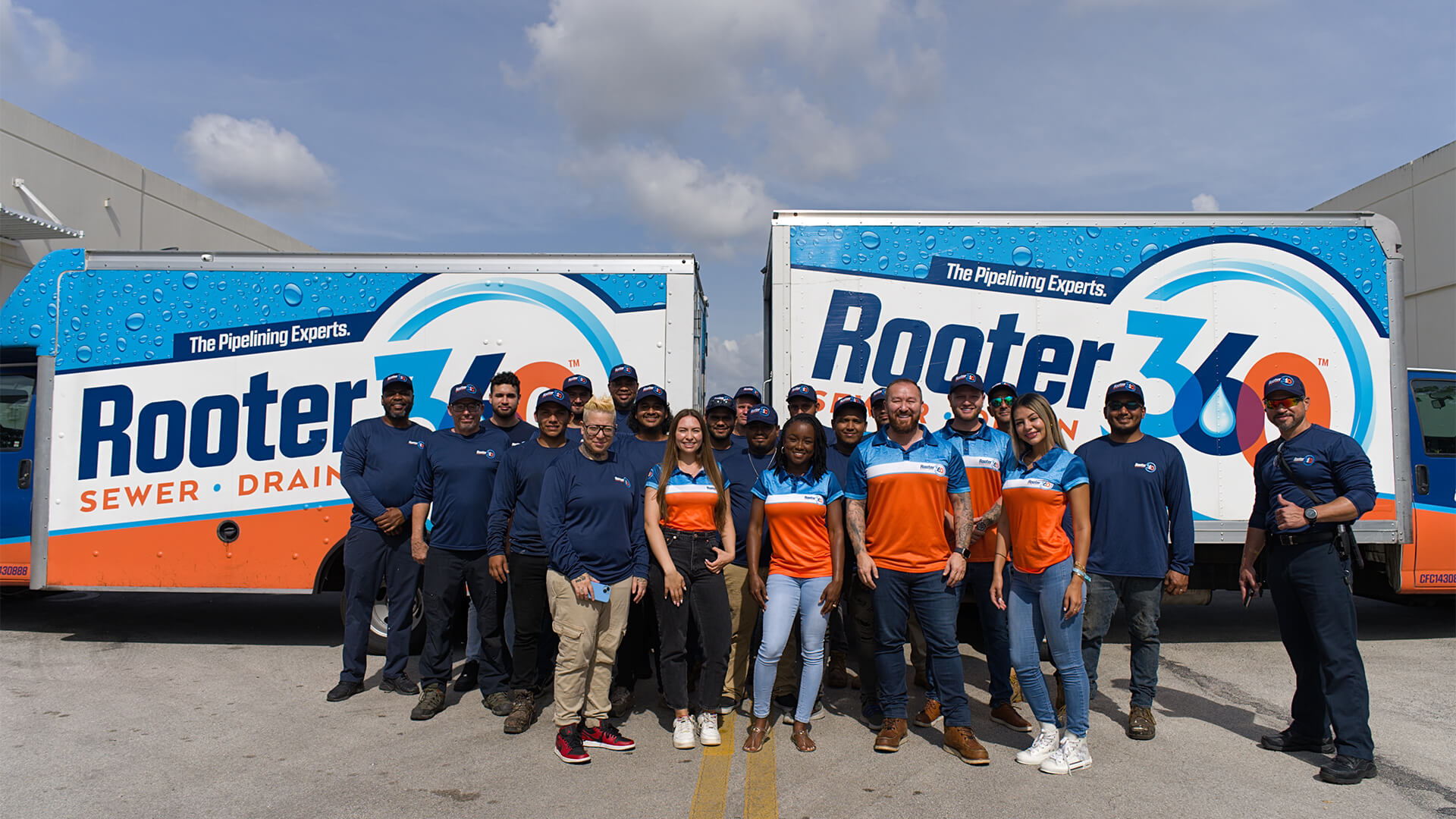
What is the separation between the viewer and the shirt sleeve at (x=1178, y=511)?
4320 millimetres

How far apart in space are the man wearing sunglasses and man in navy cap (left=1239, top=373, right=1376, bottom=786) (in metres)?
0.42

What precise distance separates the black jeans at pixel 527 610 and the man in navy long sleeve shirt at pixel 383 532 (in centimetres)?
93

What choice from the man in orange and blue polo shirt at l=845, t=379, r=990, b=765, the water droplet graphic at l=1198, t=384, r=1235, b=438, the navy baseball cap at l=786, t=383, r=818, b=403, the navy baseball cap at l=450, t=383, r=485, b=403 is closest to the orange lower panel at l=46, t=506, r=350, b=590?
the navy baseball cap at l=450, t=383, r=485, b=403

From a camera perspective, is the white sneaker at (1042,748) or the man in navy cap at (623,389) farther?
the man in navy cap at (623,389)

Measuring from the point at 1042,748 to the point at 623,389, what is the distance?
3291 mm

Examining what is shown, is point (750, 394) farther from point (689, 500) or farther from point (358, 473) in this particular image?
point (358, 473)

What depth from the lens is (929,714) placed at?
14.6 feet

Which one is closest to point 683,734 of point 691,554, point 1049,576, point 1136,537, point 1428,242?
point 691,554

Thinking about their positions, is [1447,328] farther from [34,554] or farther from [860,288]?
→ [34,554]

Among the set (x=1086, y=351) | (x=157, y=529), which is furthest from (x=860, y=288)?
(x=157, y=529)

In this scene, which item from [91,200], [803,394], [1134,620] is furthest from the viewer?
[91,200]

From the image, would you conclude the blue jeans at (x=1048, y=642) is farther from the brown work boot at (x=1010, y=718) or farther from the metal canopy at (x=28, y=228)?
the metal canopy at (x=28, y=228)

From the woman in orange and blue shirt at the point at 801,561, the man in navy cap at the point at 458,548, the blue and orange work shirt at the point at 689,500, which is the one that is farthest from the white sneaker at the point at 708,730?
the man in navy cap at the point at 458,548

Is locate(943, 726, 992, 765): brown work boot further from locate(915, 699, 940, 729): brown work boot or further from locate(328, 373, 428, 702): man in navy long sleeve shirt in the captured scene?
locate(328, 373, 428, 702): man in navy long sleeve shirt
